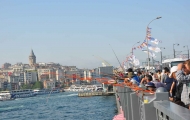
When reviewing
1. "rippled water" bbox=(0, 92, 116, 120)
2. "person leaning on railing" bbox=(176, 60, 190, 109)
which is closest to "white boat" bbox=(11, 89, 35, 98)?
"rippled water" bbox=(0, 92, 116, 120)

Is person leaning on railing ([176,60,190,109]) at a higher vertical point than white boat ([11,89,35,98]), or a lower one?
higher

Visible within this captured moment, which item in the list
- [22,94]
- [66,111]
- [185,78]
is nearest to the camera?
[185,78]

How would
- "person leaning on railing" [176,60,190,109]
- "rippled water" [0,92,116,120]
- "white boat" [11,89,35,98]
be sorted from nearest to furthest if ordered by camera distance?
"person leaning on railing" [176,60,190,109], "rippled water" [0,92,116,120], "white boat" [11,89,35,98]

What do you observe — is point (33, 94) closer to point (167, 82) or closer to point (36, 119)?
point (36, 119)

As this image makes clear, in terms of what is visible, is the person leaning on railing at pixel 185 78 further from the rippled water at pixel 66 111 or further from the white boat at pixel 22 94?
the white boat at pixel 22 94

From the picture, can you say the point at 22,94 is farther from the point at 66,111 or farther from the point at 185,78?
the point at 185,78

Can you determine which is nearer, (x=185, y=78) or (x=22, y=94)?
(x=185, y=78)

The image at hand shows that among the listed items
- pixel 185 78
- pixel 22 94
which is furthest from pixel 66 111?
pixel 22 94

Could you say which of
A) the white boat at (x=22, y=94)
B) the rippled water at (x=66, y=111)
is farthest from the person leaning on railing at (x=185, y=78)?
the white boat at (x=22, y=94)

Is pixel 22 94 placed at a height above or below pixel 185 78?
below

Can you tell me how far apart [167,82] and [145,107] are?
94.2 inches

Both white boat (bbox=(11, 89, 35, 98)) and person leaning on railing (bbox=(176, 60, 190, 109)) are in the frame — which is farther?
white boat (bbox=(11, 89, 35, 98))

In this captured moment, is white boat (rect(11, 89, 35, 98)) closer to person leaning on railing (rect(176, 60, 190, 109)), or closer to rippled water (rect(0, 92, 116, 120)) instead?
rippled water (rect(0, 92, 116, 120))

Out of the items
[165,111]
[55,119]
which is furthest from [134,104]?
[55,119]
